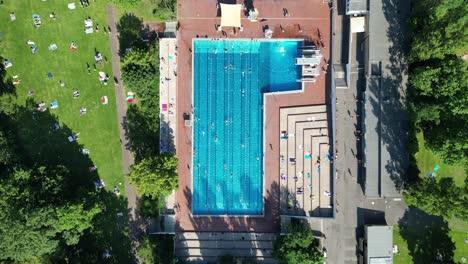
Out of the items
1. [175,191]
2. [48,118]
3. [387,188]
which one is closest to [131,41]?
[48,118]

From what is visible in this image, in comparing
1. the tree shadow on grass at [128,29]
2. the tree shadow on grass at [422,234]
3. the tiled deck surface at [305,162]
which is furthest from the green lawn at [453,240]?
the tree shadow on grass at [128,29]

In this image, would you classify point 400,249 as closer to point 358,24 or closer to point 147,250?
point 358,24

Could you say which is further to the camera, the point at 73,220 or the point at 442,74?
the point at 73,220

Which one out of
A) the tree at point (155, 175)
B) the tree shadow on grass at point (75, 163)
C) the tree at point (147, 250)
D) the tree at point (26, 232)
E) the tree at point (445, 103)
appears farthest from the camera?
the tree shadow on grass at point (75, 163)

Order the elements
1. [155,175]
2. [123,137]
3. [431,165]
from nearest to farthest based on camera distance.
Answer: [155,175] < [431,165] < [123,137]

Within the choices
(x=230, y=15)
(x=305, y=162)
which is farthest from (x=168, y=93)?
(x=305, y=162)

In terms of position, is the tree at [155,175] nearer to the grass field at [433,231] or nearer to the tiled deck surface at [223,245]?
the tiled deck surface at [223,245]
